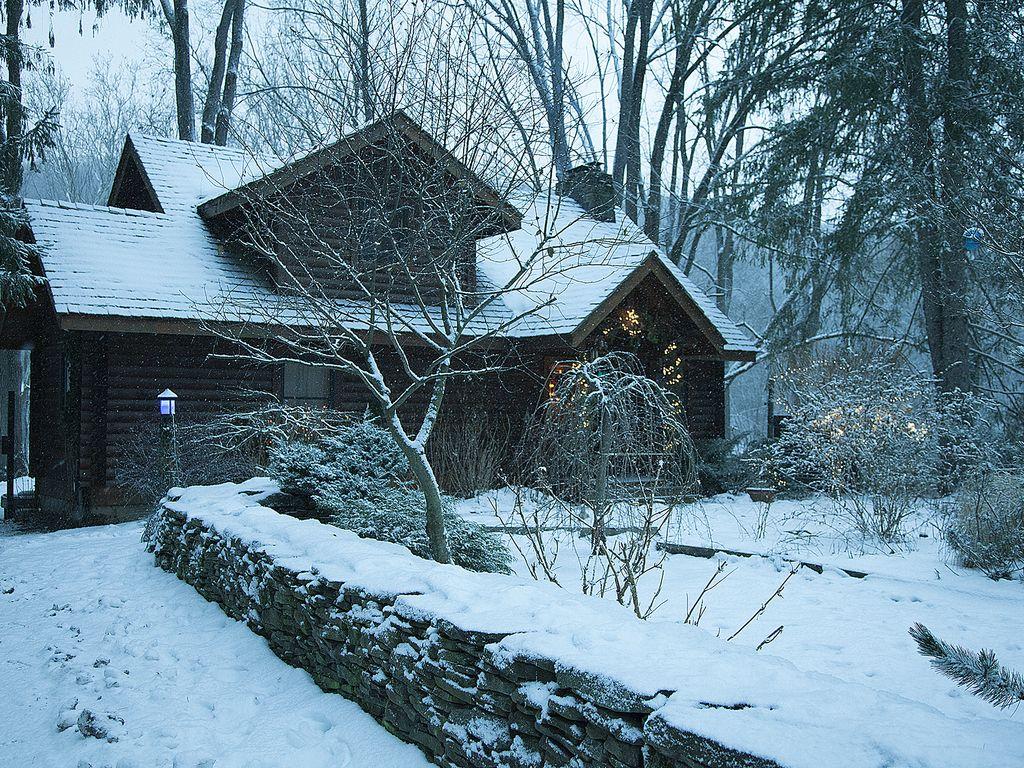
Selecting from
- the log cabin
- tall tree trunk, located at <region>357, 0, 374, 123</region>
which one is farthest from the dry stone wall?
the log cabin

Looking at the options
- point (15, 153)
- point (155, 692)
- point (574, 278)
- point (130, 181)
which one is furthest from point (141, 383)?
point (155, 692)

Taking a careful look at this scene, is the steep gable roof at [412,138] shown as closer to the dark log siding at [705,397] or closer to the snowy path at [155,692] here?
the snowy path at [155,692]

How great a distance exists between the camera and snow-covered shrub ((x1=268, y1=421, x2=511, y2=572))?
7.36 metres

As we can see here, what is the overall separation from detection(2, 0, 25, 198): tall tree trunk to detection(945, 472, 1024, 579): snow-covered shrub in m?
→ 11.7

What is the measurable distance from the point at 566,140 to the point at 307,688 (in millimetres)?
5430

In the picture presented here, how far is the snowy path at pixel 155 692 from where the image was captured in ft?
14.1

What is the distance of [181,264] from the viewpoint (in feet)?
42.5

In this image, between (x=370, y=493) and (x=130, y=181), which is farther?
(x=130, y=181)

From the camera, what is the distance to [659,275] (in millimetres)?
14414

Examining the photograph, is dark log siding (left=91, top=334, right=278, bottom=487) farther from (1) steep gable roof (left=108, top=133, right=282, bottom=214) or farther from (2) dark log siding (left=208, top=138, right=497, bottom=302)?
(1) steep gable roof (left=108, top=133, right=282, bottom=214)

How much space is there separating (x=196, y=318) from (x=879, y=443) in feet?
28.3

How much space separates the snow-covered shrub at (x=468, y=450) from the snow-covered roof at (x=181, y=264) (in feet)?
5.44

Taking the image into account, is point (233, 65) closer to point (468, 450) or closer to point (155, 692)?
point (468, 450)

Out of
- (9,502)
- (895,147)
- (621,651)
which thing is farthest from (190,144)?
(621,651)
